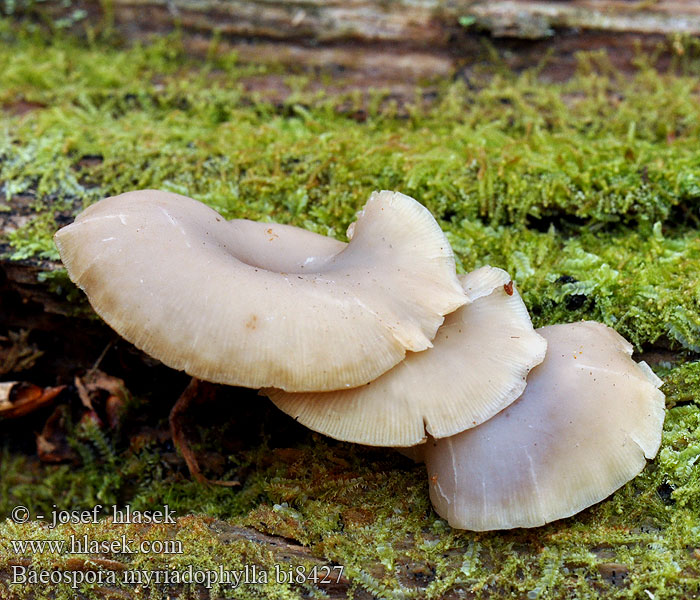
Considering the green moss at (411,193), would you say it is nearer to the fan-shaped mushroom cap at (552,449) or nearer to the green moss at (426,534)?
the green moss at (426,534)

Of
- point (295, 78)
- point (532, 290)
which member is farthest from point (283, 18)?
point (532, 290)

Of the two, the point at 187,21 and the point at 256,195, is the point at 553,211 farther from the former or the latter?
the point at 187,21

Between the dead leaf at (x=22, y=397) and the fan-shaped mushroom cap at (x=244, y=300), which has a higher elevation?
the fan-shaped mushroom cap at (x=244, y=300)

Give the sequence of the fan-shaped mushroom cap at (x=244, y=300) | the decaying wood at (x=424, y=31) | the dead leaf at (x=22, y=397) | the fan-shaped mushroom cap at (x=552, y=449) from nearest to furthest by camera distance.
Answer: the fan-shaped mushroom cap at (x=244, y=300)
the fan-shaped mushroom cap at (x=552, y=449)
the dead leaf at (x=22, y=397)
the decaying wood at (x=424, y=31)

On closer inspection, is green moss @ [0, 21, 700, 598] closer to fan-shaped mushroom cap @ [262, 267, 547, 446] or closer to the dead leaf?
the dead leaf

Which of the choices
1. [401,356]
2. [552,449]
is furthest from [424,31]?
[552,449]

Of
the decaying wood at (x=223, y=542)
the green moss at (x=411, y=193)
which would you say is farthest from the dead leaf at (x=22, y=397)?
the decaying wood at (x=223, y=542)

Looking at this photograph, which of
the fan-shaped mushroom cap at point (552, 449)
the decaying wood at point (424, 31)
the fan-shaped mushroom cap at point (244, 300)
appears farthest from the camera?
the decaying wood at point (424, 31)

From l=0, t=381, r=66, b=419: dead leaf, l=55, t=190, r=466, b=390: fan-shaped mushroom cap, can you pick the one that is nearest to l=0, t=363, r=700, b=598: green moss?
l=55, t=190, r=466, b=390: fan-shaped mushroom cap
